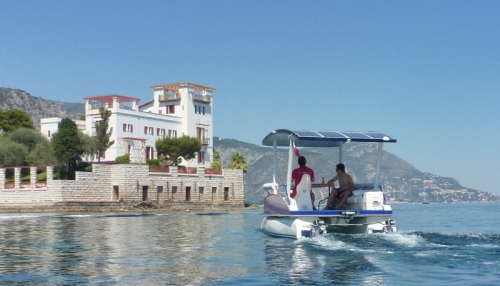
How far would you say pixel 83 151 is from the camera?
65250 mm

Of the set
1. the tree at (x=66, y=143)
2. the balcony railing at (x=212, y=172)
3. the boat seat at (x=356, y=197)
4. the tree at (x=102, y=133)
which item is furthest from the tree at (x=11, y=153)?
the boat seat at (x=356, y=197)

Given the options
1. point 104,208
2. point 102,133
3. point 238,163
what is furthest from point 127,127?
point 104,208

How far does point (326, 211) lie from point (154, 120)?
2336 inches

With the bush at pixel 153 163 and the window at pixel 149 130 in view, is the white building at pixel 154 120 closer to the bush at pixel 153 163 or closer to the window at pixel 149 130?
the window at pixel 149 130

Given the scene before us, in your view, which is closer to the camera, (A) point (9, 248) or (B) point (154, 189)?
(A) point (9, 248)

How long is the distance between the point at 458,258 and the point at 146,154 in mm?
63272

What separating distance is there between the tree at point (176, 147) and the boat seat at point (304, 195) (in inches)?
2088

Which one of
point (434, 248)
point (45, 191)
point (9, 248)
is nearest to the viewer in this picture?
point (434, 248)

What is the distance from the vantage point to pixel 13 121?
8075 centimetres

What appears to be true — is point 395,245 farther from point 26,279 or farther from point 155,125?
point 155,125

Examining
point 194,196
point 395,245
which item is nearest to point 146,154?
point 194,196

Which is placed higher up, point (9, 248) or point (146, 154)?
point (146, 154)

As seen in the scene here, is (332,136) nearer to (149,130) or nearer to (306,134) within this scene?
(306,134)

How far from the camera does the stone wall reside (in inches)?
2313
